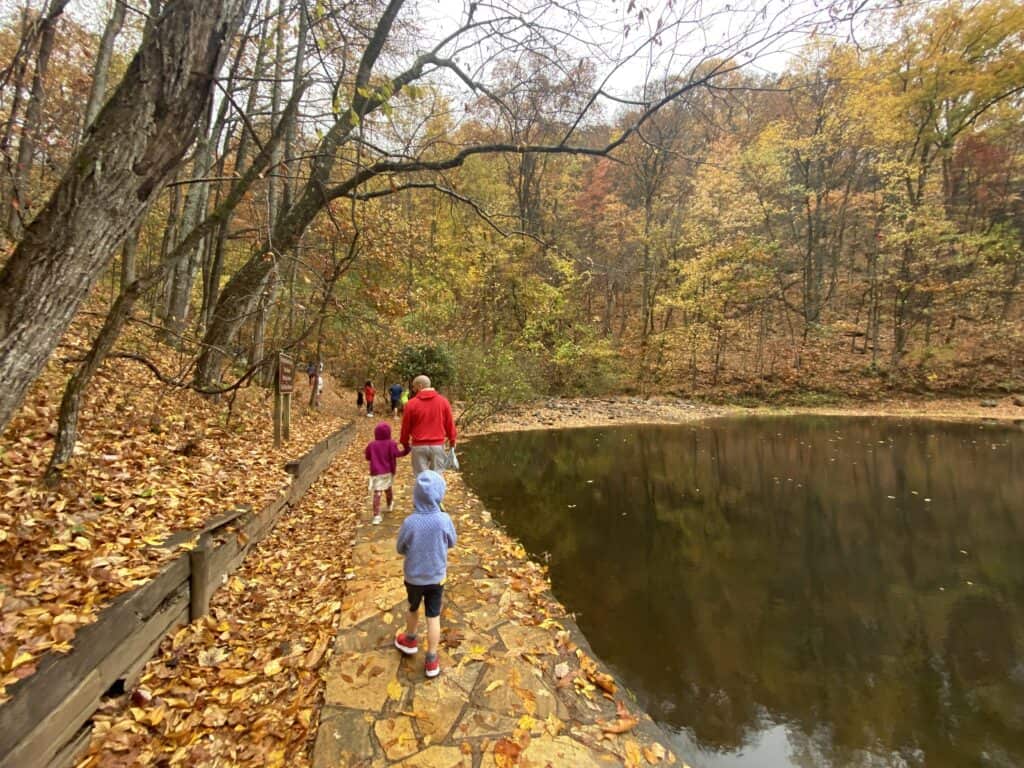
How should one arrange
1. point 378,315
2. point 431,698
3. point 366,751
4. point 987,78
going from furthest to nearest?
point 987,78
point 378,315
point 431,698
point 366,751

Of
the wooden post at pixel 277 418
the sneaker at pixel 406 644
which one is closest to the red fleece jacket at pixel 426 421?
the sneaker at pixel 406 644

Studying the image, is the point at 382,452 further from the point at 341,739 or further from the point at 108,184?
the point at 108,184

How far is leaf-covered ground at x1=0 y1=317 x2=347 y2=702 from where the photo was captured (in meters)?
2.55

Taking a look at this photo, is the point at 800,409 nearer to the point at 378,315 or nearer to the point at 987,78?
the point at 987,78

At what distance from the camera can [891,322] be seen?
25.3 meters

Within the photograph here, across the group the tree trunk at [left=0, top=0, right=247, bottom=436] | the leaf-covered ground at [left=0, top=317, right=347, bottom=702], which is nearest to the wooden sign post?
the leaf-covered ground at [left=0, top=317, right=347, bottom=702]

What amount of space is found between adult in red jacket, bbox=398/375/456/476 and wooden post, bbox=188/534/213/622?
2212mm

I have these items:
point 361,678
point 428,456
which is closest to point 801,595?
point 428,456

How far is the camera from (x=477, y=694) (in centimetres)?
293

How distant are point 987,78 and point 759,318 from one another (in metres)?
13.5

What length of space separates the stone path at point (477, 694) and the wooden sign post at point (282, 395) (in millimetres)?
4314

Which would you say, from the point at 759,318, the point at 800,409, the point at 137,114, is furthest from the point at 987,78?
the point at 137,114

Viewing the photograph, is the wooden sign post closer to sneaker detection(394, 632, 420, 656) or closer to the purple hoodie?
the purple hoodie

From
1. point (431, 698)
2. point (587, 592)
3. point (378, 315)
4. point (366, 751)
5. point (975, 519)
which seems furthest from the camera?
point (378, 315)
